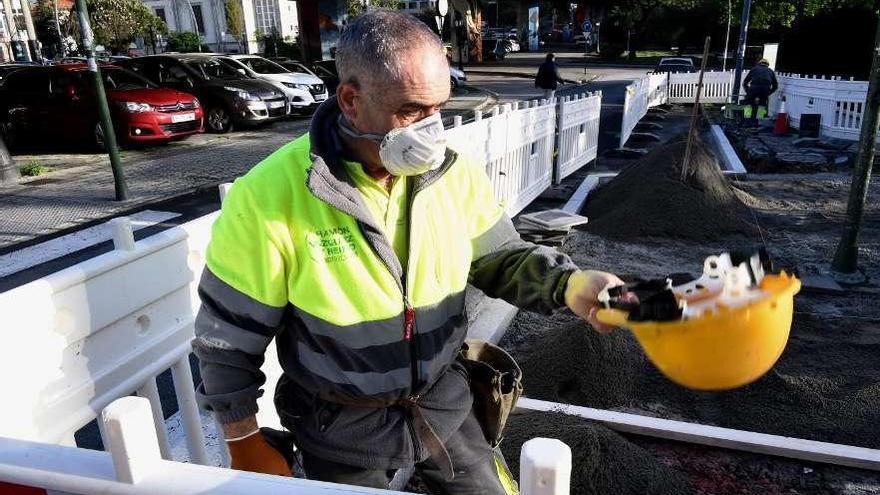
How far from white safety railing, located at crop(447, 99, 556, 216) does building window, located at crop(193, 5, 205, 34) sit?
2117 inches

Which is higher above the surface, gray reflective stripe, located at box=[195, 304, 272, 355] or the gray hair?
the gray hair

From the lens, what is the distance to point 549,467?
3.27ft

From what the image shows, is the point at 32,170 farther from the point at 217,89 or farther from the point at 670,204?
the point at 670,204

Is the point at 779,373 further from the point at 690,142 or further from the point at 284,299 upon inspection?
the point at 690,142

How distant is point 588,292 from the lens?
1839 millimetres

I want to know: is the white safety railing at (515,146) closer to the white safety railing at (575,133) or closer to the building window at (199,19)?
the white safety railing at (575,133)

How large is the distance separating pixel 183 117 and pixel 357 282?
1299 cm

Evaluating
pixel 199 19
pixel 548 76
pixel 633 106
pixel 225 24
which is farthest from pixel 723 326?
pixel 199 19

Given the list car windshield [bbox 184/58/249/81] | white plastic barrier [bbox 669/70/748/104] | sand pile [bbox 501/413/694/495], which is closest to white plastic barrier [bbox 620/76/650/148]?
white plastic barrier [bbox 669/70/748/104]

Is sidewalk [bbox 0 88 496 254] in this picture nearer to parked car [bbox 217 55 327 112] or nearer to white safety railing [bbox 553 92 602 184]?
parked car [bbox 217 55 327 112]

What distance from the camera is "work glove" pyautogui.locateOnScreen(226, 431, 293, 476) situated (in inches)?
69.9

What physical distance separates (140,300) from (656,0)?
5911 centimetres

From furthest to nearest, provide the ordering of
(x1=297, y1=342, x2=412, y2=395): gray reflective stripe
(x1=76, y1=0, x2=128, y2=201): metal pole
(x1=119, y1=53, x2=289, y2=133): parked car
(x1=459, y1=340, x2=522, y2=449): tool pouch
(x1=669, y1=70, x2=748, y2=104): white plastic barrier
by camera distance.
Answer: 1. (x1=669, y1=70, x2=748, y2=104): white plastic barrier
2. (x1=119, y1=53, x2=289, y2=133): parked car
3. (x1=76, y1=0, x2=128, y2=201): metal pole
4. (x1=459, y1=340, x2=522, y2=449): tool pouch
5. (x1=297, y1=342, x2=412, y2=395): gray reflective stripe

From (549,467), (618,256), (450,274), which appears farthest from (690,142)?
(549,467)
